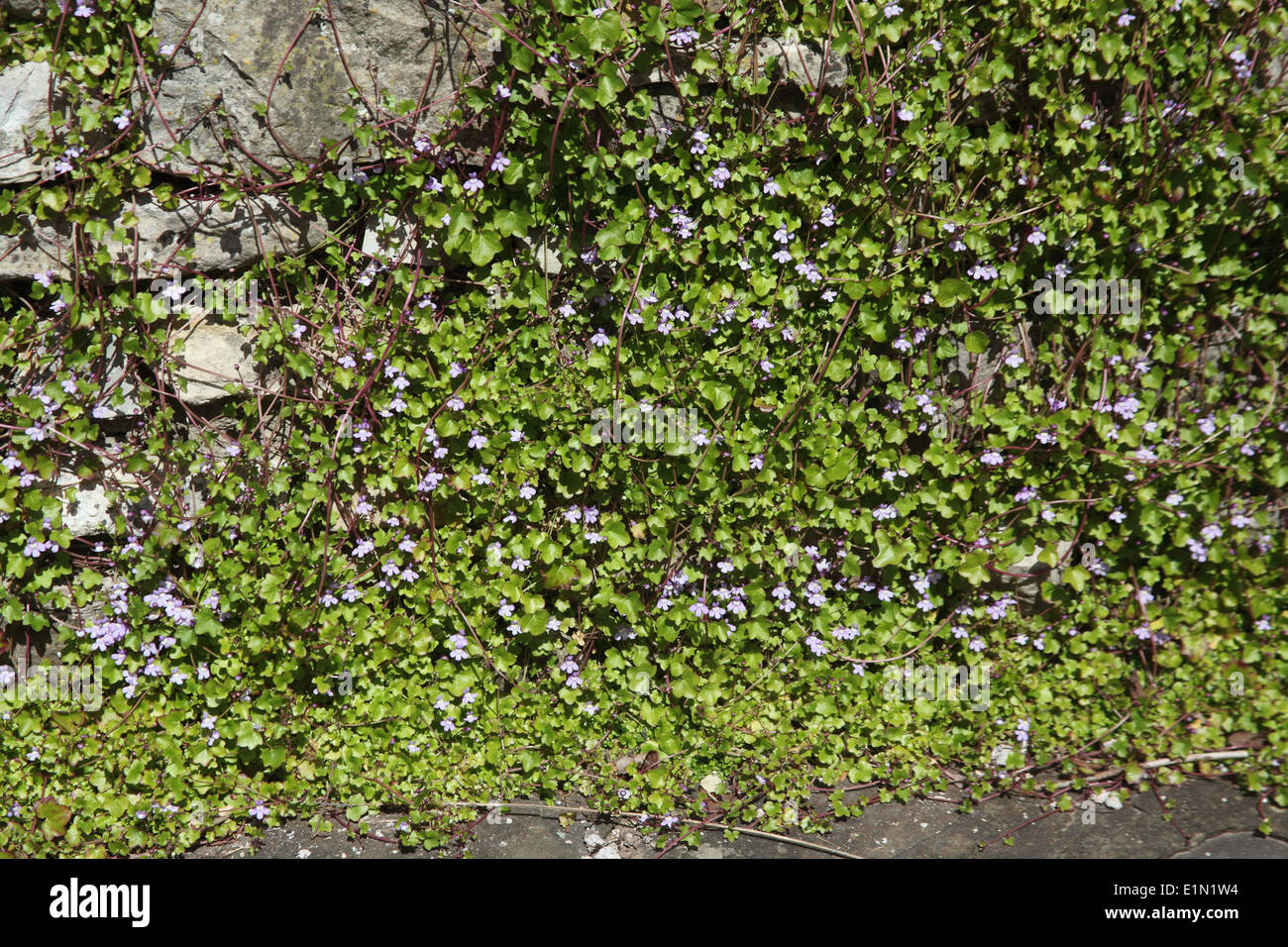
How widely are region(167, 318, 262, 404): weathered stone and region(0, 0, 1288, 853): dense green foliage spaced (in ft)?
0.35

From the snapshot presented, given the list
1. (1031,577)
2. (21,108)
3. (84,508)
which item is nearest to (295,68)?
(21,108)

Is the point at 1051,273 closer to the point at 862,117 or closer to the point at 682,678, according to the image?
the point at 862,117

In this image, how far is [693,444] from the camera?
320 centimetres

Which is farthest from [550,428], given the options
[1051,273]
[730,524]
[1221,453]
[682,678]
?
[1221,453]

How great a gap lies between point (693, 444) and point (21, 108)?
2621 millimetres

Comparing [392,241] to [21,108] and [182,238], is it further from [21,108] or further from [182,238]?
[21,108]

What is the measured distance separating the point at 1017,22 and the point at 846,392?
1.47m

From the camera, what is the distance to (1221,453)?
3377 mm

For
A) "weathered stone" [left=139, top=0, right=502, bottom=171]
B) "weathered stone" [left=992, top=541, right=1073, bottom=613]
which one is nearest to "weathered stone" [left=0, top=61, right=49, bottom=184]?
"weathered stone" [left=139, top=0, right=502, bottom=171]

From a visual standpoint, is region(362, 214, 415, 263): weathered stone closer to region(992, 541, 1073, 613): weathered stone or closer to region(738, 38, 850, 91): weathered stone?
region(738, 38, 850, 91): weathered stone

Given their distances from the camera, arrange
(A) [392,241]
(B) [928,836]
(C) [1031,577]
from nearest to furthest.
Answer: (B) [928,836] → (A) [392,241] → (C) [1031,577]

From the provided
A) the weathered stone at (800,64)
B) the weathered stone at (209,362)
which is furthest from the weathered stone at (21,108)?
the weathered stone at (800,64)

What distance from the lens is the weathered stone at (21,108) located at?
2896 millimetres

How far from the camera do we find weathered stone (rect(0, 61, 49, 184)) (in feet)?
9.50
